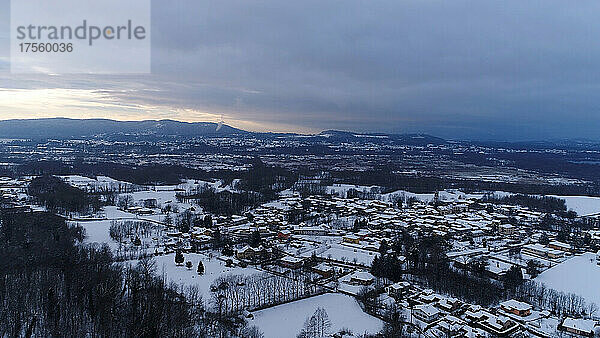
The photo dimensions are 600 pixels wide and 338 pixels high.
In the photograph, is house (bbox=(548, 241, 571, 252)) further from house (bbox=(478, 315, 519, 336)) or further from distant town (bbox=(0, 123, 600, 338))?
house (bbox=(478, 315, 519, 336))

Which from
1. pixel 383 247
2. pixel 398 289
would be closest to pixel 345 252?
pixel 383 247

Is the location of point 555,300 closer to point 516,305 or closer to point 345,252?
point 516,305

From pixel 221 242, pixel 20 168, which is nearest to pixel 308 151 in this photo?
pixel 20 168

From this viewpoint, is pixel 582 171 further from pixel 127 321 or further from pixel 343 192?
pixel 127 321

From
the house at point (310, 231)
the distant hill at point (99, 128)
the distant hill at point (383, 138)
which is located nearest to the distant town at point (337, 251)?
the house at point (310, 231)

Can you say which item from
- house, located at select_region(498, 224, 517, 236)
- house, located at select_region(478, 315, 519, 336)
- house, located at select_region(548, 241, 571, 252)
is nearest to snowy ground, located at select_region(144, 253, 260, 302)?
house, located at select_region(478, 315, 519, 336)

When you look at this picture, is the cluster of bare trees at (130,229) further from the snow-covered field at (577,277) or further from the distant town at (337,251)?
the snow-covered field at (577,277)
